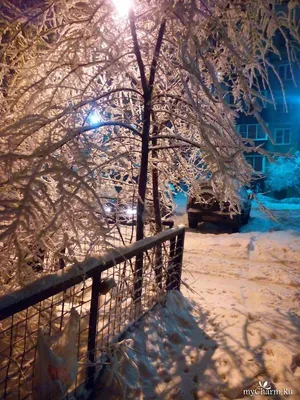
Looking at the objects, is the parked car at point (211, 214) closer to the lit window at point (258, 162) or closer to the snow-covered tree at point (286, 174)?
the snow-covered tree at point (286, 174)

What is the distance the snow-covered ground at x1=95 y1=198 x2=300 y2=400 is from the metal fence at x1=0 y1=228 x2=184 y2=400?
0.22 metres

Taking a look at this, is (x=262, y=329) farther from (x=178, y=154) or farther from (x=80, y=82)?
(x=80, y=82)

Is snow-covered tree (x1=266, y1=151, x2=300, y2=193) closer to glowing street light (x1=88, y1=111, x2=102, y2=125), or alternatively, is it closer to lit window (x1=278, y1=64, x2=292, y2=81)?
lit window (x1=278, y1=64, x2=292, y2=81)

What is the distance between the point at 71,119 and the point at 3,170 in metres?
1.18

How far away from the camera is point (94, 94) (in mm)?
4285

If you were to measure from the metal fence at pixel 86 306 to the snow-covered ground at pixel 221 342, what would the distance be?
0.22 metres

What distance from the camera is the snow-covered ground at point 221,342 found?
2809 millimetres

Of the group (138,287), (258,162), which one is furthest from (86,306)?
(258,162)

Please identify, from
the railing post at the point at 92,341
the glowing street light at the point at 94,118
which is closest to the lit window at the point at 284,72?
the glowing street light at the point at 94,118

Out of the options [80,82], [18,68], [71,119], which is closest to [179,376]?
[71,119]

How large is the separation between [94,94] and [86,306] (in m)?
2.78

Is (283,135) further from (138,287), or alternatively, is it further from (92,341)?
(92,341)

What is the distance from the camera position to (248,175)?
4.03 meters

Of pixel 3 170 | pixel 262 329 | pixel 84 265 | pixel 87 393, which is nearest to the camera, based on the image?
pixel 84 265
